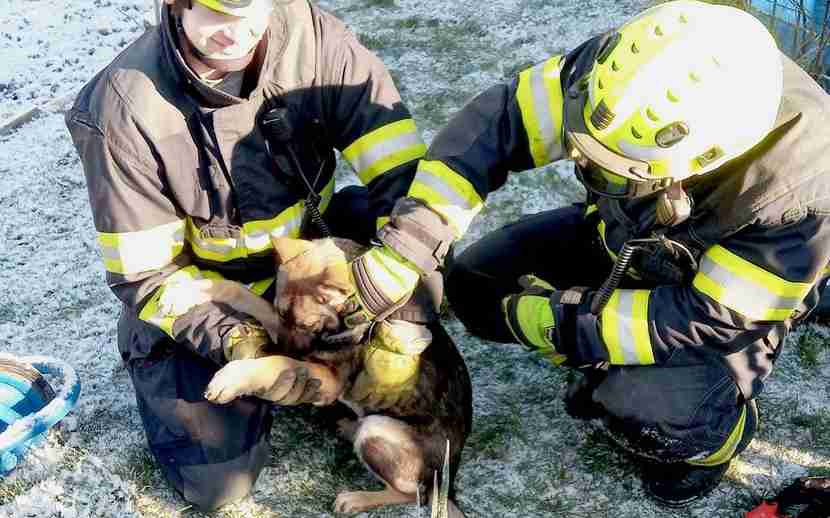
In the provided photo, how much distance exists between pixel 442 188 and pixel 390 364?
0.82 meters

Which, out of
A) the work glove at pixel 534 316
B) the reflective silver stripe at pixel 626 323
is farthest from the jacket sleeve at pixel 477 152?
the reflective silver stripe at pixel 626 323

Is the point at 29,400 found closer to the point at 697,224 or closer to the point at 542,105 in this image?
the point at 542,105

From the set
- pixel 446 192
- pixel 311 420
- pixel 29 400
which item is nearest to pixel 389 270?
pixel 446 192

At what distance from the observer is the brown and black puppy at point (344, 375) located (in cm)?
300

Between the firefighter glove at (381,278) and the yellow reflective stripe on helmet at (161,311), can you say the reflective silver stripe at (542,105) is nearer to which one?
the firefighter glove at (381,278)

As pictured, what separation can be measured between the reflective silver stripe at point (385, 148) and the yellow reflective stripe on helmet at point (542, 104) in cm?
55

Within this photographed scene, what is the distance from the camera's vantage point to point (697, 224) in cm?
279

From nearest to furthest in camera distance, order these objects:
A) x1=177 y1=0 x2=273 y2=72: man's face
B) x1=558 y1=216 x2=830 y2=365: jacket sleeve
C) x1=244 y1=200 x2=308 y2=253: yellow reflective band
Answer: x1=558 y1=216 x2=830 y2=365: jacket sleeve, x1=177 y1=0 x2=273 y2=72: man's face, x1=244 y1=200 x2=308 y2=253: yellow reflective band

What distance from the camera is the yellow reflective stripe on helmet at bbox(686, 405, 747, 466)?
321 centimetres

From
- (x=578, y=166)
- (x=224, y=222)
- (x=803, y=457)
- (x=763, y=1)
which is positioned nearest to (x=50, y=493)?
(x=224, y=222)

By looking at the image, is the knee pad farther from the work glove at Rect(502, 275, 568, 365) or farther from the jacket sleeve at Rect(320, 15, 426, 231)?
the jacket sleeve at Rect(320, 15, 426, 231)

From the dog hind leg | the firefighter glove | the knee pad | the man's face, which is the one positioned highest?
the man's face

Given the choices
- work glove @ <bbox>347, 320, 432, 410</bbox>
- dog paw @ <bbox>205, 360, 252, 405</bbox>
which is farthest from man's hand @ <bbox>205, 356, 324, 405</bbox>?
work glove @ <bbox>347, 320, 432, 410</bbox>

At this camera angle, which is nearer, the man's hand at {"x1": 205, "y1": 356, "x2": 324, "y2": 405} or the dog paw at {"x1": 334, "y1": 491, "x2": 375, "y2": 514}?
the man's hand at {"x1": 205, "y1": 356, "x2": 324, "y2": 405}
